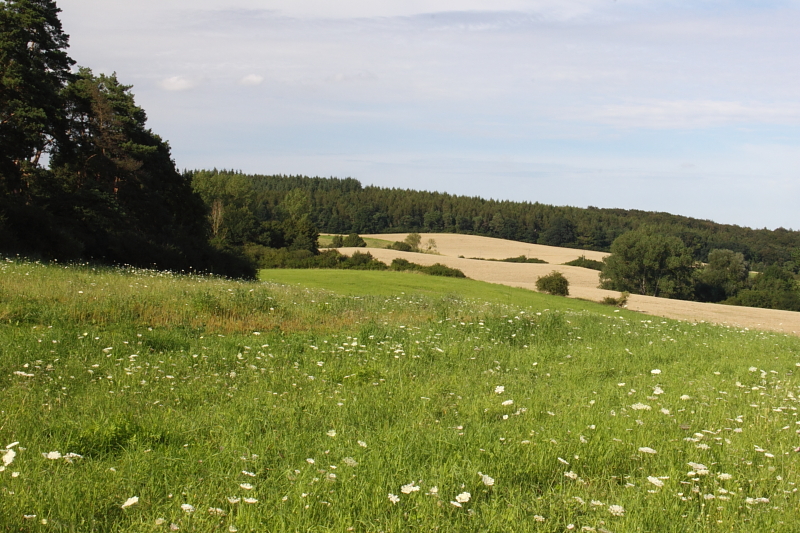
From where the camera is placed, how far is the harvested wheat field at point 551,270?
4949 centimetres

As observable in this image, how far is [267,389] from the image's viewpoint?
7492 millimetres

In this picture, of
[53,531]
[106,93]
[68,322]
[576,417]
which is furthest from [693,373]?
[106,93]

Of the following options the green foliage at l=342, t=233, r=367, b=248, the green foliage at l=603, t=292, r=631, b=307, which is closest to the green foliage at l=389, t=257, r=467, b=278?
the green foliage at l=603, t=292, r=631, b=307

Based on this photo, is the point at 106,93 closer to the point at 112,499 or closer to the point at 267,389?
the point at 267,389

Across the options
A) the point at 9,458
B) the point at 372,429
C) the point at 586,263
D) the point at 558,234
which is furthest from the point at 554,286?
the point at 558,234

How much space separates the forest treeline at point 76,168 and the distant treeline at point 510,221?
54999 mm

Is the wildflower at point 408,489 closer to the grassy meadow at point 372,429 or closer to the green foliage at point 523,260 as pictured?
the grassy meadow at point 372,429

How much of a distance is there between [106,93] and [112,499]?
147 feet

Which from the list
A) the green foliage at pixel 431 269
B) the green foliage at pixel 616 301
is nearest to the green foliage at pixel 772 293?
the green foliage at pixel 616 301

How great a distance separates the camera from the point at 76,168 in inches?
1508

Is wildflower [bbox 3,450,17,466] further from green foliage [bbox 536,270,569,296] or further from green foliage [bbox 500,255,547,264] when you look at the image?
green foliage [bbox 500,255,547,264]

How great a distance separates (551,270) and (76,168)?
64.6 m

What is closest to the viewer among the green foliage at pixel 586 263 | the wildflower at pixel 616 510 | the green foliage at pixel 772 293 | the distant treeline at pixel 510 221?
the wildflower at pixel 616 510

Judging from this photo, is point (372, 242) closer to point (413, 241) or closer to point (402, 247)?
point (413, 241)
